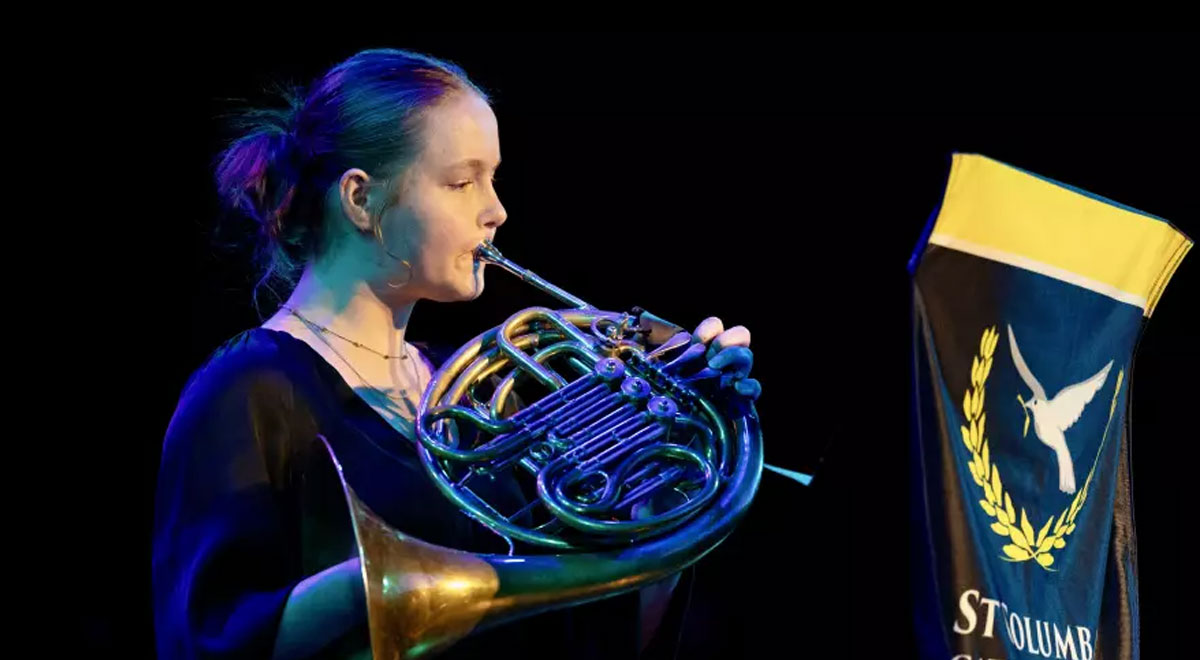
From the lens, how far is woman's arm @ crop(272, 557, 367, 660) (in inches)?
54.2

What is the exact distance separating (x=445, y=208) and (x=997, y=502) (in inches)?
46.8

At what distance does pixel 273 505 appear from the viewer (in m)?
1.55

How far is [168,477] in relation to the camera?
5.14 feet

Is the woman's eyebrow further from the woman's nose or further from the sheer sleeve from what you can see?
the sheer sleeve

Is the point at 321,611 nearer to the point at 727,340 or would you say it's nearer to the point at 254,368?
the point at 254,368

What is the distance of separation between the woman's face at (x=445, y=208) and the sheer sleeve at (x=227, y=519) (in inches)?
10.3

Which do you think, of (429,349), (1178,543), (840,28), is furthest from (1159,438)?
(429,349)

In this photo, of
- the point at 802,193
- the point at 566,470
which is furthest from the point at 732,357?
the point at 802,193

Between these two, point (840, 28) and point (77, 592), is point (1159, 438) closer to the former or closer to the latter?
point (840, 28)

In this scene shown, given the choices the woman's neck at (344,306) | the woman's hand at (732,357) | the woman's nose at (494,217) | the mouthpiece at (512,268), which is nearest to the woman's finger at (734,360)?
the woman's hand at (732,357)

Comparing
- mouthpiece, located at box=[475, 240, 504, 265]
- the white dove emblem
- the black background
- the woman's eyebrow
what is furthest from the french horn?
the black background

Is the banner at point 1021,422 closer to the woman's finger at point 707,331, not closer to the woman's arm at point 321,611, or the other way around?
the woman's finger at point 707,331

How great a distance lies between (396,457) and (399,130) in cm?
47

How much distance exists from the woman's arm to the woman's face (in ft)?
1.63
